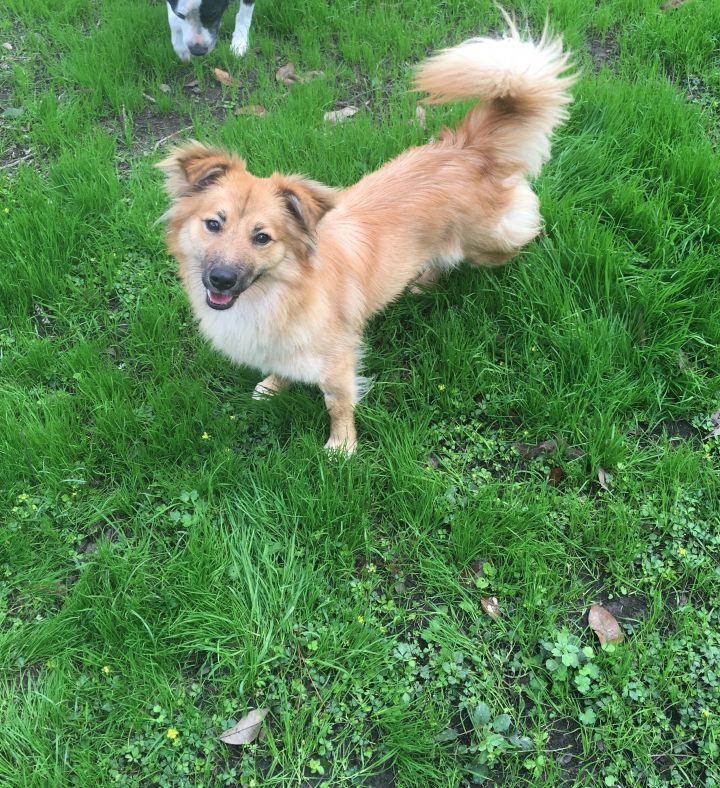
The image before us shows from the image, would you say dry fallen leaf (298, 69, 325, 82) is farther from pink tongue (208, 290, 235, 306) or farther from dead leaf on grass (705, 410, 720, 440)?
dead leaf on grass (705, 410, 720, 440)

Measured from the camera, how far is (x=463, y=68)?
2541mm

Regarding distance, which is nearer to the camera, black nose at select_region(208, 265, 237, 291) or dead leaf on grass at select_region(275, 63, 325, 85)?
black nose at select_region(208, 265, 237, 291)

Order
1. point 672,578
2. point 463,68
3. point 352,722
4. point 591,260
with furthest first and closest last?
point 591,260 → point 463,68 → point 672,578 → point 352,722

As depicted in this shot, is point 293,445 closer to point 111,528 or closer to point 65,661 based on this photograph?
point 111,528

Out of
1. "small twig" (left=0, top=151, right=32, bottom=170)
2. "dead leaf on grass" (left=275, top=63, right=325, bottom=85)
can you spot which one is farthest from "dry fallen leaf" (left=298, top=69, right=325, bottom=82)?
"small twig" (left=0, top=151, right=32, bottom=170)

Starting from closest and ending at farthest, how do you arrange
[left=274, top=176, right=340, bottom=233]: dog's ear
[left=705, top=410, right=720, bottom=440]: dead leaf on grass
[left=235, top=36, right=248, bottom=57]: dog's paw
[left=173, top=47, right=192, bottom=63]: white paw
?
[left=274, top=176, right=340, bottom=233]: dog's ear < [left=705, top=410, right=720, bottom=440]: dead leaf on grass < [left=173, top=47, right=192, bottom=63]: white paw < [left=235, top=36, right=248, bottom=57]: dog's paw

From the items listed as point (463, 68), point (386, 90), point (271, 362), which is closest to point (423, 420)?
point (271, 362)

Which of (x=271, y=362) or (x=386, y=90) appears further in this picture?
(x=386, y=90)

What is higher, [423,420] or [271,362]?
[271,362]

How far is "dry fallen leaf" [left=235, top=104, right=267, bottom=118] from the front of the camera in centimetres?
393

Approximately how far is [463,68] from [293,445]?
185 cm

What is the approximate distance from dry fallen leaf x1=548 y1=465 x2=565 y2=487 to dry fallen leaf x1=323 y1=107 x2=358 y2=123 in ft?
8.90

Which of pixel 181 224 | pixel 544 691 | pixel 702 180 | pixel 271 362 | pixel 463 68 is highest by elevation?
pixel 463 68

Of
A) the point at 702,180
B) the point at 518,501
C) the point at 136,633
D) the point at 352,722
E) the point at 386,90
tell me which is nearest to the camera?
the point at 352,722
